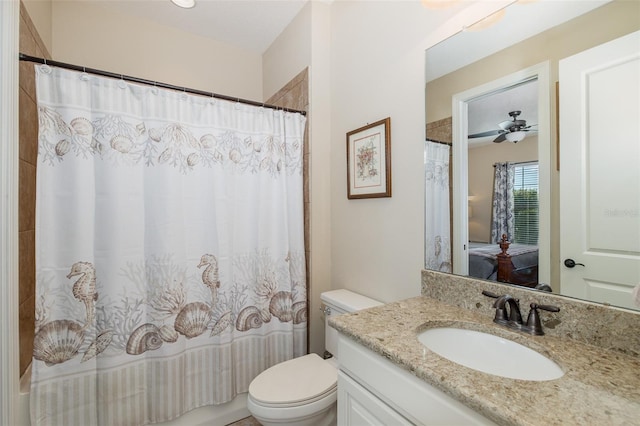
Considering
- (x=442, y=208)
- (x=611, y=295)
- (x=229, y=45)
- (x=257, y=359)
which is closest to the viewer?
(x=611, y=295)

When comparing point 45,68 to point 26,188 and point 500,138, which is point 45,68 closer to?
point 26,188

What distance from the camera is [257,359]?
181 cm

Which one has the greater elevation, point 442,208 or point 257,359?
point 442,208

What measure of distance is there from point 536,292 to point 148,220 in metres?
1.77

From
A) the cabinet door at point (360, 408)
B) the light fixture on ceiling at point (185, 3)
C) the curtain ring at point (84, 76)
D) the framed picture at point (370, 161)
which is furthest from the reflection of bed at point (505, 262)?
the light fixture on ceiling at point (185, 3)

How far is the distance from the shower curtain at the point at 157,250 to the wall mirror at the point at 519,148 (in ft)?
3.24

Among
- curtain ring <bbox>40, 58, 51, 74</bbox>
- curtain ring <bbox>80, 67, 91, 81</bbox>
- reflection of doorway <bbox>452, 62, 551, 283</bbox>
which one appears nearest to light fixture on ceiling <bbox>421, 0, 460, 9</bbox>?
reflection of doorway <bbox>452, 62, 551, 283</bbox>

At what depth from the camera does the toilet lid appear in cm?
128

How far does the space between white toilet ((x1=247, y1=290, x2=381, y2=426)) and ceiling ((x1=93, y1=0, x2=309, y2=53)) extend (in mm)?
2086

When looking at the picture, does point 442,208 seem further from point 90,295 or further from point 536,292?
point 90,295

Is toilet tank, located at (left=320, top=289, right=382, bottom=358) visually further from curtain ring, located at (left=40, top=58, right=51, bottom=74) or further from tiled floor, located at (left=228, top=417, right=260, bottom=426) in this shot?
curtain ring, located at (left=40, top=58, right=51, bottom=74)

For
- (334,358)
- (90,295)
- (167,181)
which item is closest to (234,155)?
(167,181)

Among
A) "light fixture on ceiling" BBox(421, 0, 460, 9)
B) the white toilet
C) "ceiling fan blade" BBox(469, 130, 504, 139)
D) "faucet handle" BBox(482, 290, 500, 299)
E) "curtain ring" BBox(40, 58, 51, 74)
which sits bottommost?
the white toilet

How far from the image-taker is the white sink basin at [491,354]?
81cm
